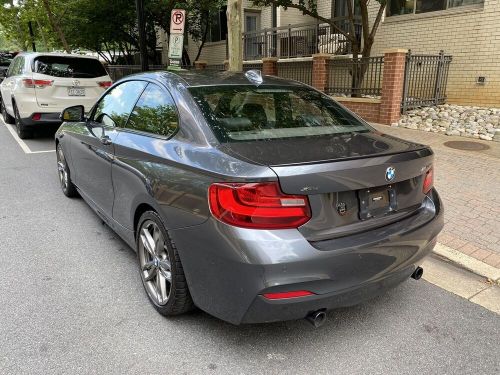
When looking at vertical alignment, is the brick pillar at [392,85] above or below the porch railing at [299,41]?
below

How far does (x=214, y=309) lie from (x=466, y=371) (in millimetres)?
1466

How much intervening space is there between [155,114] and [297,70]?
452 inches

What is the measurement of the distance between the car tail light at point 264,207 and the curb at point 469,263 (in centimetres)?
213

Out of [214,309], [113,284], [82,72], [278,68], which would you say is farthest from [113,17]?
[214,309]

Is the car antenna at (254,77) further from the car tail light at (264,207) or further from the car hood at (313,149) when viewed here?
the car tail light at (264,207)

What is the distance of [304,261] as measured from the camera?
2225 millimetres

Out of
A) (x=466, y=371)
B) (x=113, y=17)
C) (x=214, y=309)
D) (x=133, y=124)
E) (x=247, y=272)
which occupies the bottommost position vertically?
(x=466, y=371)

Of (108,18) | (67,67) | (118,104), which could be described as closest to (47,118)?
(67,67)

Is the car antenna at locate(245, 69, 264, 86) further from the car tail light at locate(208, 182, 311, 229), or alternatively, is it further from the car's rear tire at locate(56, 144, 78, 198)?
the car's rear tire at locate(56, 144, 78, 198)

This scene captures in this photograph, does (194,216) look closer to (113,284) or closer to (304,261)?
(304,261)

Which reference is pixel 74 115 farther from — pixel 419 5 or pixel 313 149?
pixel 419 5

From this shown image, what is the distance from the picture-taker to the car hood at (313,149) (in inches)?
93.8

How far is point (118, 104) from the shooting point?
157 inches

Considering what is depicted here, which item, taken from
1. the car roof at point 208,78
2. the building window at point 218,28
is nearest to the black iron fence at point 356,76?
the car roof at point 208,78
